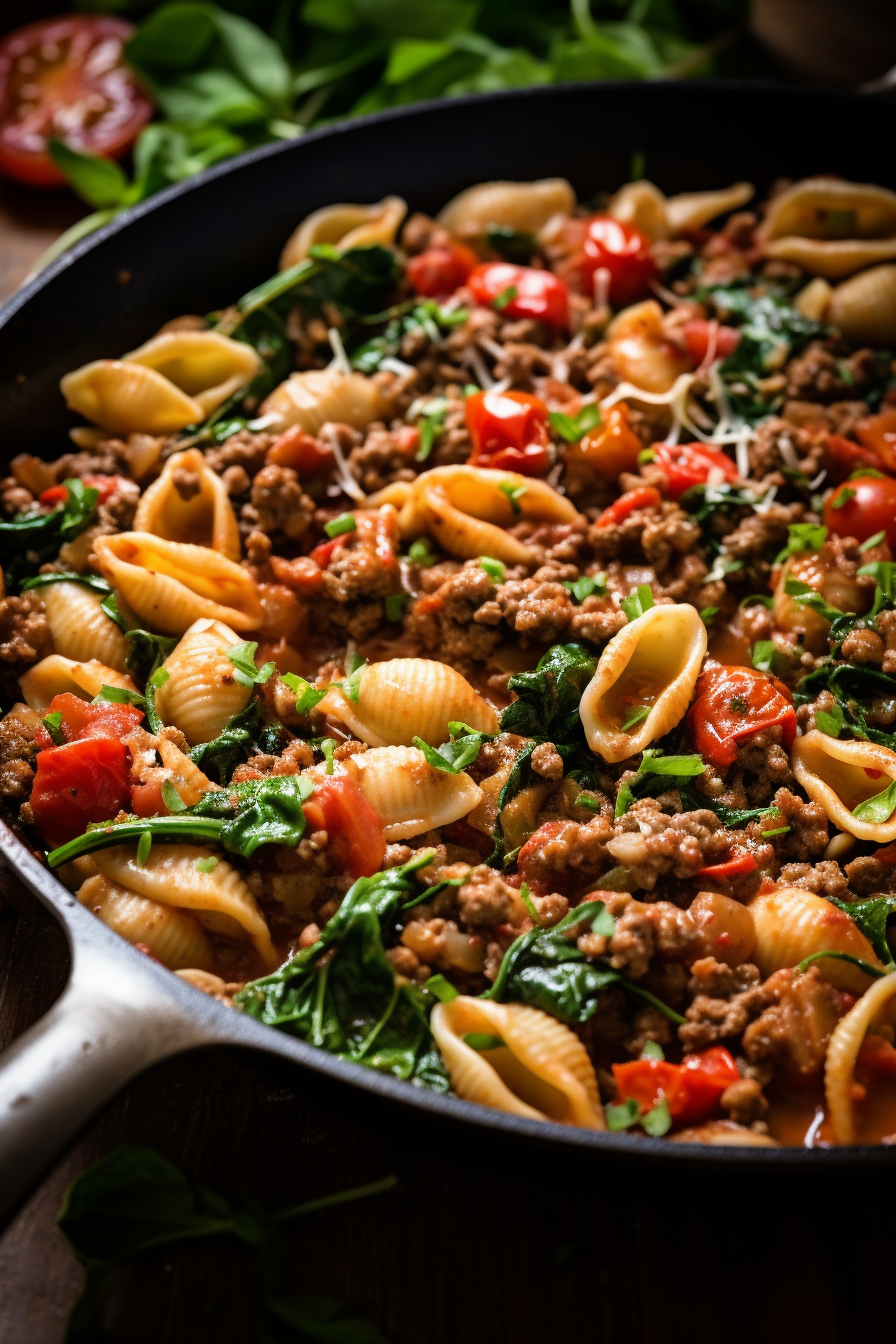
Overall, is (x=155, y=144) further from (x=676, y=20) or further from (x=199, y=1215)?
(x=199, y=1215)

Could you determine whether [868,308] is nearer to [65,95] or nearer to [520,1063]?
[520,1063]

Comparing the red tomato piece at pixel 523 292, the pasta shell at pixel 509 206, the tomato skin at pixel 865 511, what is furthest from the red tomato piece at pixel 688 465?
the pasta shell at pixel 509 206

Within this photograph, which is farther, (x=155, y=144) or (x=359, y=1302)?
(x=155, y=144)

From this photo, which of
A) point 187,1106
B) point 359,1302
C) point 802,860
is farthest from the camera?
point 802,860

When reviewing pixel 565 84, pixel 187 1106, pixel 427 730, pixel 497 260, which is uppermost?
pixel 565 84

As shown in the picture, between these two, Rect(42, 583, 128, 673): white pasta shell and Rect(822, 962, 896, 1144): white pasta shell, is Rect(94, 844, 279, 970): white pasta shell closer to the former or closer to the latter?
Rect(42, 583, 128, 673): white pasta shell

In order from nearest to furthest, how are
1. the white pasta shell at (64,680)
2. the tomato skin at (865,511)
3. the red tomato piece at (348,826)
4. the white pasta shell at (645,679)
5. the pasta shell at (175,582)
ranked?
1. the red tomato piece at (348,826)
2. the white pasta shell at (645,679)
3. the white pasta shell at (64,680)
4. the pasta shell at (175,582)
5. the tomato skin at (865,511)

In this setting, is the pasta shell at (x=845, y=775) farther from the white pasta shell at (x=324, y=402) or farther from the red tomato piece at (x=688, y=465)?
the white pasta shell at (x=324, y=402)

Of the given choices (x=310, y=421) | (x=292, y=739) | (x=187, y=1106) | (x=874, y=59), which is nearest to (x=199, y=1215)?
(x=187, y=1106)
